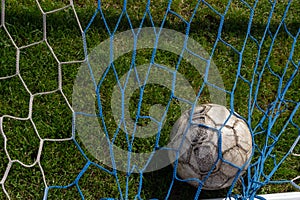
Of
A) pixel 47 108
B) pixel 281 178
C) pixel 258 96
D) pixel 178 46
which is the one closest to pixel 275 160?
pixel 281 178

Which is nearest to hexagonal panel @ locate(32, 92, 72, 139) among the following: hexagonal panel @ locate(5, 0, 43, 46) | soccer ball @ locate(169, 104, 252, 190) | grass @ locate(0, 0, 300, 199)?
grass @ locate(0, 0, 300, 199)

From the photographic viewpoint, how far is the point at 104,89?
9.29 feet

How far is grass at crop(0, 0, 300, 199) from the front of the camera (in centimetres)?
260

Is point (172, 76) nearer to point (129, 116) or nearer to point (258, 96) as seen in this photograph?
point (129, 116)

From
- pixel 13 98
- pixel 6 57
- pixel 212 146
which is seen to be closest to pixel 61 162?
pixel 13 98

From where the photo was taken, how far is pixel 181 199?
2607mm

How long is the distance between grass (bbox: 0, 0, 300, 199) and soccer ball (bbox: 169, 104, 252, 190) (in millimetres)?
277

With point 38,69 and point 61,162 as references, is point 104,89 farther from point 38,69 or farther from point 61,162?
point 61,162

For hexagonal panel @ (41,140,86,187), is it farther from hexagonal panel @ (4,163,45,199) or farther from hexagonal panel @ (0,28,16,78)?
hexagonal panel @ (0,28,16,78)

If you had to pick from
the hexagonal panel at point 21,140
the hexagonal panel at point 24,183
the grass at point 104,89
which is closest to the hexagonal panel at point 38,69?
the grass at point 104,89

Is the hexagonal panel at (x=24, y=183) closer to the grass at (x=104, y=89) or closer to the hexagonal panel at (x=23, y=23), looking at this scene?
the grass at (x=104, y=89)

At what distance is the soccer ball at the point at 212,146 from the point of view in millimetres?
2234

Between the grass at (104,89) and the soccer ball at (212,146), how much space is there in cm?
28

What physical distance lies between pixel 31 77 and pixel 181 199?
113cm
